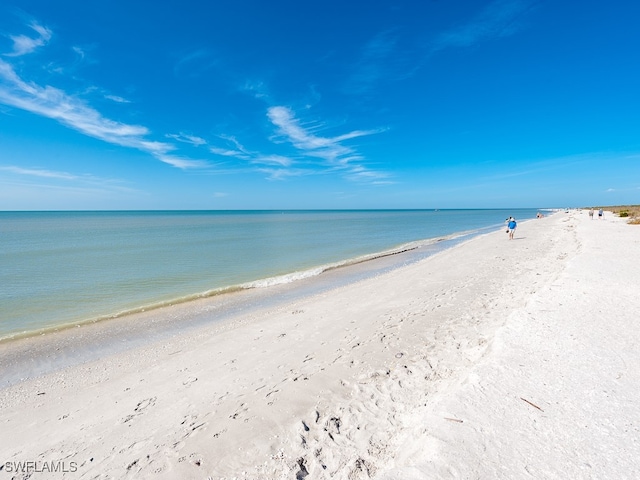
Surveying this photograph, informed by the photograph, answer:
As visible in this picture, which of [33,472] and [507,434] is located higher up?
[507,434]

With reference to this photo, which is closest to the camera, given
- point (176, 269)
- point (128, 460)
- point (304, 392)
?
point (128, 460)

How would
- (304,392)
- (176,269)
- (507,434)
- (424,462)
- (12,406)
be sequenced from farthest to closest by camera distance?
(176,269) < (12,406) < (304,392) < (507,434) < (424,462)

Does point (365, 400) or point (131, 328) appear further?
point (131, 328)

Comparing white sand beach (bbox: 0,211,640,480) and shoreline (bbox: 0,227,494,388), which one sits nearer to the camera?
white sand beach (bbox: 0,211,640,480)

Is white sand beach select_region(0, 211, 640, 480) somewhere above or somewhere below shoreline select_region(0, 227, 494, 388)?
above

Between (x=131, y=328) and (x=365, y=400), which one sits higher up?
(x=365, y=400)

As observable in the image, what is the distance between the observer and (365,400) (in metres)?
4.74

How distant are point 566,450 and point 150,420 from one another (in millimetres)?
5564

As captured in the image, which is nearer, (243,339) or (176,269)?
(243,339)

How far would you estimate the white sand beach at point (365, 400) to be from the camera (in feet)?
10.9

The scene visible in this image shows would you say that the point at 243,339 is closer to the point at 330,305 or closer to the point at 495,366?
the point at 330,305

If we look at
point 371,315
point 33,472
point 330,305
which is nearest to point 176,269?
point 330,305

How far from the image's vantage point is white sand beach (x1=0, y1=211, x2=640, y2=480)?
10.9 feet

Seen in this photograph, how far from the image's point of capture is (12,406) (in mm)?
5910
